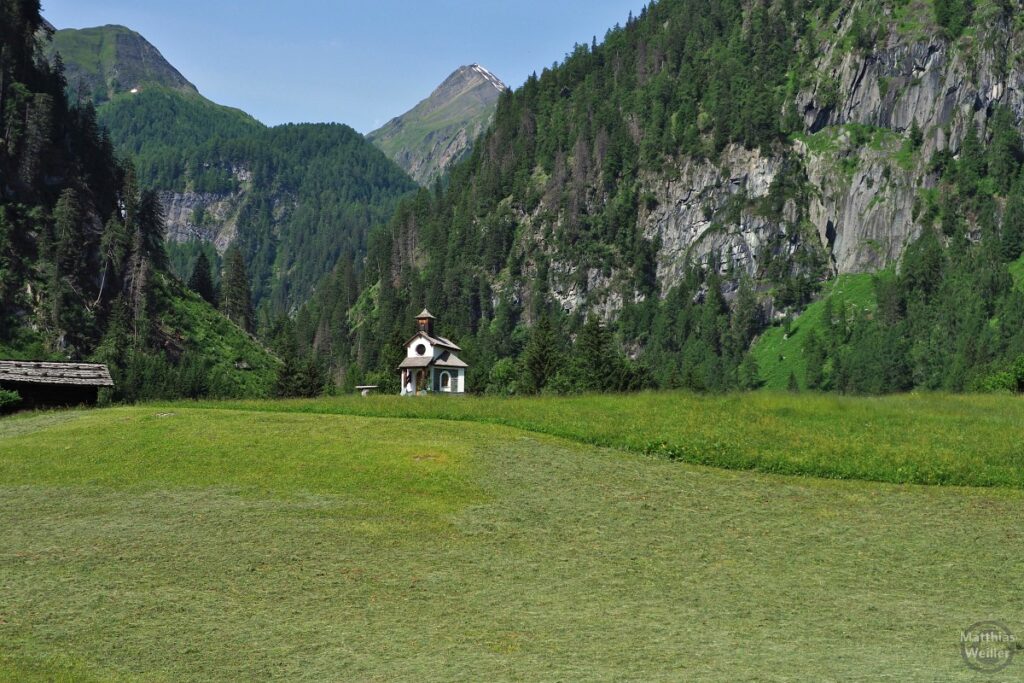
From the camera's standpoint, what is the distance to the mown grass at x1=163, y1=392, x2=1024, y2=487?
4875cm

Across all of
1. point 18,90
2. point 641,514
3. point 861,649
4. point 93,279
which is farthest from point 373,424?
point 18,90

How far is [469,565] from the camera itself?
33250 mm

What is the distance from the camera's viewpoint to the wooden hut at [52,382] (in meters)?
70.3

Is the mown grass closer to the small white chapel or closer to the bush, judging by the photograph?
the bush

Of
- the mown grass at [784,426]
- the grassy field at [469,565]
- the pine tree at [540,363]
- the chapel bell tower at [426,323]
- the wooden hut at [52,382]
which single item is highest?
the chapel bell tower at [426,323]

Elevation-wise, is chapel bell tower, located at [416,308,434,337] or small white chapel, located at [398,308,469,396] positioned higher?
chapel bell tower, located at [416,308,434,337]

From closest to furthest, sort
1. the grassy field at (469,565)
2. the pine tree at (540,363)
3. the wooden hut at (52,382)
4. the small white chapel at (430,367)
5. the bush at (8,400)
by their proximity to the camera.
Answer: the grassy field at (469,565)
the bush at (8,400)
the wooden hut at (52,382)
the small white chapel at (430,367)
the pine tree at (540,363)

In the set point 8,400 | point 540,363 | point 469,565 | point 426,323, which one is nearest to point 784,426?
point 469,565

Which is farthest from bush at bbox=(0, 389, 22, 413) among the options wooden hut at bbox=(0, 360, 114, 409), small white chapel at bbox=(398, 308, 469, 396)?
small white chapel at bbox=(398, 308, 469, 396)

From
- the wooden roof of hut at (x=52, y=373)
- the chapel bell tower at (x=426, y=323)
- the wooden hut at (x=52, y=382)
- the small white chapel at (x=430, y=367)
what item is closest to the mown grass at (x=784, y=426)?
the wooden roof of hut at (x=52, y=373)

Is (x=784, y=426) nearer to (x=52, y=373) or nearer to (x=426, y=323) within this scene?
(x=52, y=373)

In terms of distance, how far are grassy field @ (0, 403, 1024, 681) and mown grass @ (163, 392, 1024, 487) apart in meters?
2.11

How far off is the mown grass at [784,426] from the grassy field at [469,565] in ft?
6.92

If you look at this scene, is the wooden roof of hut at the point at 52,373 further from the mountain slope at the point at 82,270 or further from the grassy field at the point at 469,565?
the mountain slope at the point at 82,270
